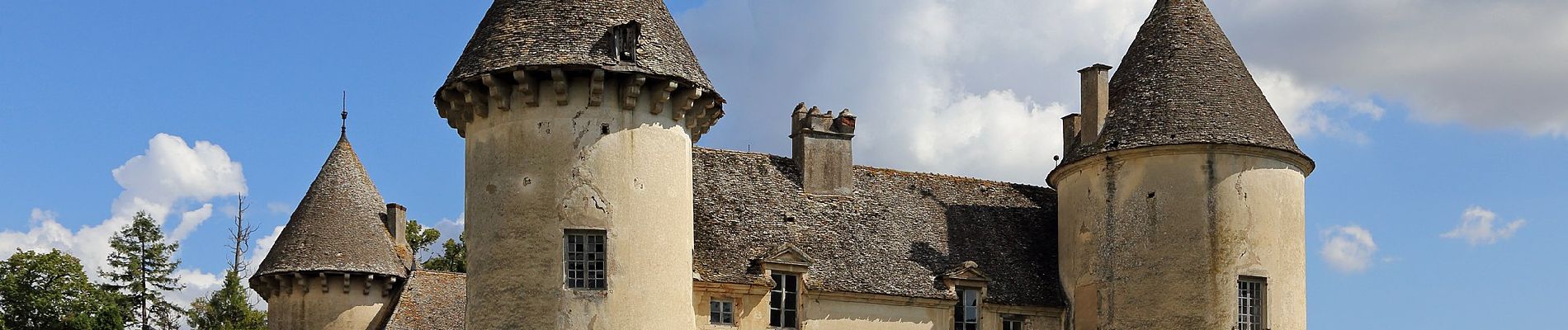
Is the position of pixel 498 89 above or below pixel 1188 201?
above

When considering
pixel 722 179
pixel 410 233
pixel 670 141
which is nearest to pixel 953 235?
pixel 722 179

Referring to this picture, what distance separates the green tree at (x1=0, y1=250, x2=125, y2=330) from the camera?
2184 inches

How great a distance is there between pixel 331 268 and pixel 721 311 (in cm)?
969

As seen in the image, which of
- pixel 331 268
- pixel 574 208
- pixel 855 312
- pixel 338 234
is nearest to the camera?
pixel 574 208

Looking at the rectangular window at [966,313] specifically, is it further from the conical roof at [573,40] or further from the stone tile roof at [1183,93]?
the conical roof at [573,40]

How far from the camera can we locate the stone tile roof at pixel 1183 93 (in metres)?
33.8

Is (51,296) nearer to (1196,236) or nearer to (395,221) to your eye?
(395,221)

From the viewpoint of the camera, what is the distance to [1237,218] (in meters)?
33.2

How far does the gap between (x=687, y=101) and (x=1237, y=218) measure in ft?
34.6

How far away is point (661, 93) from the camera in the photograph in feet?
94.6

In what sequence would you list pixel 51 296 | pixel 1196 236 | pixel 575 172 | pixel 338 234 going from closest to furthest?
pixel 575 172
pixel 1196 236
pixel 338 234
pixel 51 296

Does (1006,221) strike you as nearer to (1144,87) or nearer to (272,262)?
(1144,87)

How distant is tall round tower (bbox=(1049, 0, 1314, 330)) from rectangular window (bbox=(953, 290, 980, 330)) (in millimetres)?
1857

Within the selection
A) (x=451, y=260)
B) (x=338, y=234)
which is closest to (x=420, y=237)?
(x=451, y=260)
